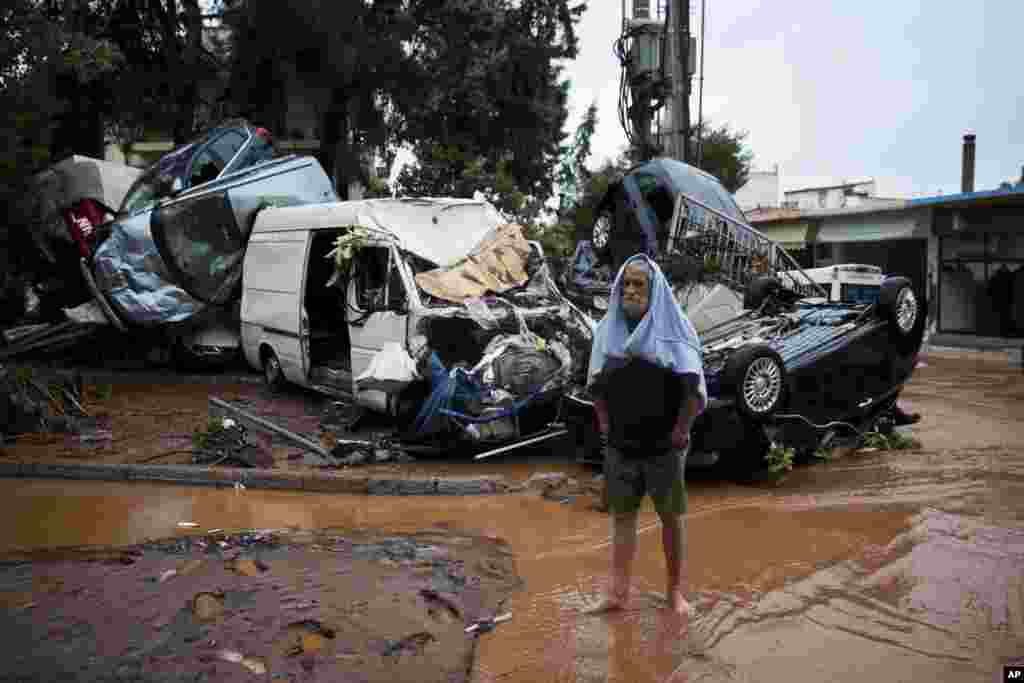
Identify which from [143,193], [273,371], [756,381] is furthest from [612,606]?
[143,193]

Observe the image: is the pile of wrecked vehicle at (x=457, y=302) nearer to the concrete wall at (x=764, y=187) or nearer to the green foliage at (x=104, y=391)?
the green foliage at (x=104, y=391)

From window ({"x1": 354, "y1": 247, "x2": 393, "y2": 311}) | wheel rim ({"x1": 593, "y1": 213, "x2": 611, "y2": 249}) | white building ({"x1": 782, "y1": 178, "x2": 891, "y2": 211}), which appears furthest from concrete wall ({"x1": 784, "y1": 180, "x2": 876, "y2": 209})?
window ({"x1": 354, "y1": 247, "x2": 393, "y2": 311})

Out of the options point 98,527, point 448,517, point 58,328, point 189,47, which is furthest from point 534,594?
point 189,47

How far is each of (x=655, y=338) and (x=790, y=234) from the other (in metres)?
25.5

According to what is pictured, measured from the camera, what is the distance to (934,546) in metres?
5.40

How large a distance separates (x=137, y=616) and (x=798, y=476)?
5284 millimetres

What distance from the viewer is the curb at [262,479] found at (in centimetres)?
702

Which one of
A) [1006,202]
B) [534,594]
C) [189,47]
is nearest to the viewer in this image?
[534,594]

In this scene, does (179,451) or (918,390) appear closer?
(179,451)

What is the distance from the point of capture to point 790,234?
2808 cm

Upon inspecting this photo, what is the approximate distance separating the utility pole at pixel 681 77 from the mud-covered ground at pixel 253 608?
9995 millimetres

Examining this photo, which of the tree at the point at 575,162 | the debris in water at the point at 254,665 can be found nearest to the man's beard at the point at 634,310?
the debris in water at the point at 254,665

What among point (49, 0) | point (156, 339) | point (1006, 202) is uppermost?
point (49, 0)

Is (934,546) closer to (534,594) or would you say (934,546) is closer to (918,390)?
(534,594)
